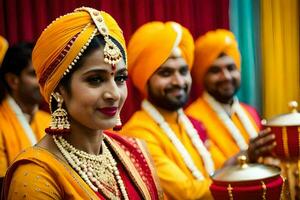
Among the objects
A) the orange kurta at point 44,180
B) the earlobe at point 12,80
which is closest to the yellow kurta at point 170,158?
the earlobe at point 12,80

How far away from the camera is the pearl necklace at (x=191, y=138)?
8.54 ft

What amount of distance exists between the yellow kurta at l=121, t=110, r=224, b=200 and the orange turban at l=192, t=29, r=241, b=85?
479mm

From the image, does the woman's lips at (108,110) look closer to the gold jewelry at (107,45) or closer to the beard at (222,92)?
the gold jewelry at (107,45)

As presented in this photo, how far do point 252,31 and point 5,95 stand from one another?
5.39 feet

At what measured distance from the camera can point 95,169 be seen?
5.07ft

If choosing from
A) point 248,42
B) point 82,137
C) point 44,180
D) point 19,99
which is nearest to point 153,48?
point 19,99

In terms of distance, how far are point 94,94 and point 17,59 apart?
1.39m

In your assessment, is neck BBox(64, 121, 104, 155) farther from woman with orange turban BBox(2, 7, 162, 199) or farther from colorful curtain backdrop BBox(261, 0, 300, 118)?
colorful curtain backdrop BBox(261, 0, 300, 118)

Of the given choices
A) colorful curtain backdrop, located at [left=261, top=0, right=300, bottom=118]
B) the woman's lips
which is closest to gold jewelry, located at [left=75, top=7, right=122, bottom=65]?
the woman's lips

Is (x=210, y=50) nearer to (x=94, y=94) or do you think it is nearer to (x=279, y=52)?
(x=279, y=52)

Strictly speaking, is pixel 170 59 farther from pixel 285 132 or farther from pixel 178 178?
pixel 285 132

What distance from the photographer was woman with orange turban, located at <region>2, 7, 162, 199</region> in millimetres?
1432

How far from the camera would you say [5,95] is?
2.80m

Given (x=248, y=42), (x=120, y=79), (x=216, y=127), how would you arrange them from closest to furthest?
(x=120, y=79) → (x=216, y=127) → (x=248, y=42)
